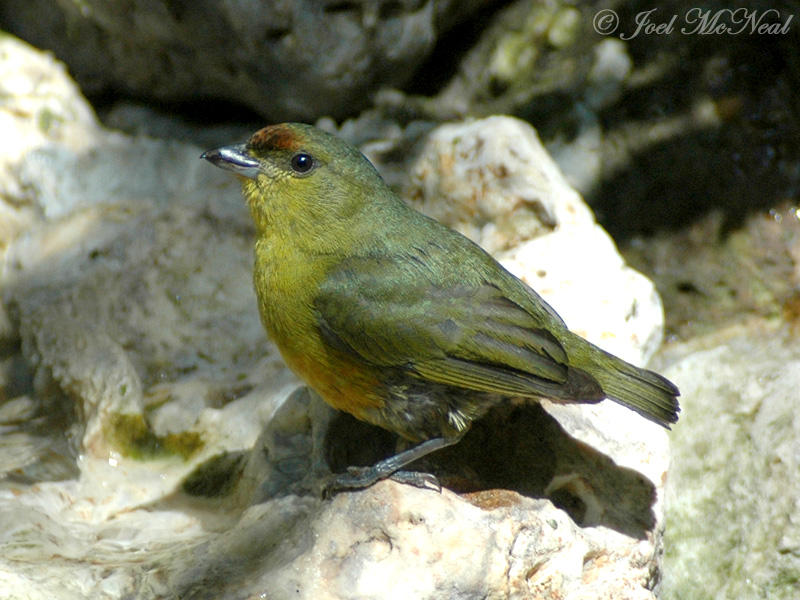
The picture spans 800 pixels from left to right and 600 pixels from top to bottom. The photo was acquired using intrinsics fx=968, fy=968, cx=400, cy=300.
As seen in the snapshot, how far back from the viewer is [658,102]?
530 centimetres

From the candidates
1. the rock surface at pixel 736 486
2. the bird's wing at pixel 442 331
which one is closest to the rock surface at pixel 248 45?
the bird's wing at pixel 442 331

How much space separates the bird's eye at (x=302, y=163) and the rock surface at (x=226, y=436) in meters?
0.86

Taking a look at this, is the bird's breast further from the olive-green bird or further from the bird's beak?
the bird's beak

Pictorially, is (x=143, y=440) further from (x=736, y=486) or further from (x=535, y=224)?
(x=736, y=486)

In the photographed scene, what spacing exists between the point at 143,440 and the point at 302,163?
135 centimetres

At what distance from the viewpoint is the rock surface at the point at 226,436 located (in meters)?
2.87

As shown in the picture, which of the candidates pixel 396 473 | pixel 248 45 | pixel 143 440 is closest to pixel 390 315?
pixel 396 473

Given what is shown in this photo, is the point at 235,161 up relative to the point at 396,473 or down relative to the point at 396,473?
up

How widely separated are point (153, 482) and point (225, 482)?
0.29 metres

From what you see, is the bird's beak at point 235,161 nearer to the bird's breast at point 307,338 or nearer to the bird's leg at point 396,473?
the bird's breast at point 307,338

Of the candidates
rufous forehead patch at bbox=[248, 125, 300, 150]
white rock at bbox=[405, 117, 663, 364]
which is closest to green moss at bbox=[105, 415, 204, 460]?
rufous forehead patch at bbox=[248, 125, 300, 150]

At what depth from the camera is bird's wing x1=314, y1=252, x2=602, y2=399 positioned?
318cm

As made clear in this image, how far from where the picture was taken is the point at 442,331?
3.25 metres

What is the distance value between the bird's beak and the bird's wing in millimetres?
518
